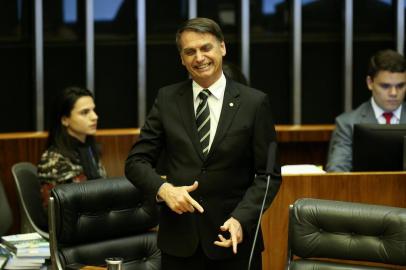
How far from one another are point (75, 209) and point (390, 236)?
118cm

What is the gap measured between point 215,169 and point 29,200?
2.17 meters

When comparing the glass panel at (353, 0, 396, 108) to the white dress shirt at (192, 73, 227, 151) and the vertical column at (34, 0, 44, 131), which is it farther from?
the white dress shirt at (192, 73, 227, 151)

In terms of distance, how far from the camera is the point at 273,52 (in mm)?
7141

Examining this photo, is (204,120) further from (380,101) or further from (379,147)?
(380,101)

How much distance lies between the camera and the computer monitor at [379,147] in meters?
3.82

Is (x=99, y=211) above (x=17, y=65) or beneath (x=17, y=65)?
beneath

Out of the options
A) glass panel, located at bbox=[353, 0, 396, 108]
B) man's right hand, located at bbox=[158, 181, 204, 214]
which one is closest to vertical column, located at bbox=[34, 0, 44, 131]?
glass panel, located at bbox=[353, 0, 396, 108]

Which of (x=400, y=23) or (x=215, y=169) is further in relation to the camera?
(x=400, y=23)

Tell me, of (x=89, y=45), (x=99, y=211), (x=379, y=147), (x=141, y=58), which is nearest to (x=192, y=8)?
(x=141, y=58)

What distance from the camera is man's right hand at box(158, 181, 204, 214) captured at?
2.41 metres

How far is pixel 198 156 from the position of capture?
2576 mm

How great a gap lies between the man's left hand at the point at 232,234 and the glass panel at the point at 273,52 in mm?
4717

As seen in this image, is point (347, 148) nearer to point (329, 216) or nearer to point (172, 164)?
point (329, 216)

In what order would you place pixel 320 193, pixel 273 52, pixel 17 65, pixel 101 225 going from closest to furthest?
pixel 101 225
pixel 320 193
pixel 17 65
pixel 273 52
